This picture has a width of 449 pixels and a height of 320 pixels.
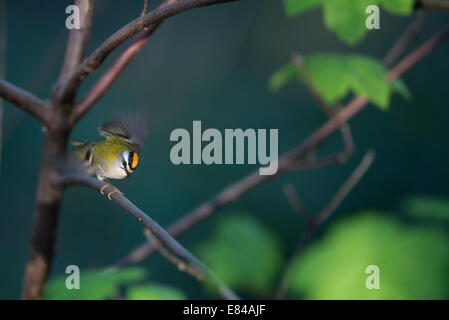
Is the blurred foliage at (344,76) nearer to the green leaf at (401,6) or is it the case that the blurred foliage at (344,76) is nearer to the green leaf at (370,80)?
the green leaf at (370,80)

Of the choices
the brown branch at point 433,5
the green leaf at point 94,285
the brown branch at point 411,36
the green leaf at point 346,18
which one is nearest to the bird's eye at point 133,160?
the green leaf at point 94,285

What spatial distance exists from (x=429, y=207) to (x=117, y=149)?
1.15 meters

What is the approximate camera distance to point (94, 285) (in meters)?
0.85

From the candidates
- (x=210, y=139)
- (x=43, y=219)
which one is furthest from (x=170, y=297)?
(x=210, y=139)

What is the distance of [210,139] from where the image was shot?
3.75 feet

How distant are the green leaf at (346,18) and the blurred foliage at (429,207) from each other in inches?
27.2

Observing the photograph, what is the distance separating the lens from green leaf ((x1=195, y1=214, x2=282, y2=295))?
1721mm

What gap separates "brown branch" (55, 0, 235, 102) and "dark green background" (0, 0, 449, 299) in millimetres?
1090

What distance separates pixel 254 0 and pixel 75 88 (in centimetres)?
141

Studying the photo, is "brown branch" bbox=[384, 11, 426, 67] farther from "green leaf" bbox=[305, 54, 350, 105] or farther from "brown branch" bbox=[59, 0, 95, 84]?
"brown branch" bbox=[59, 0, 95, 84]

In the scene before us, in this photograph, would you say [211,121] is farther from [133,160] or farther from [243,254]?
[133,160]

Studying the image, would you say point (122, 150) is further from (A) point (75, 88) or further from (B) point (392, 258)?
(B) point (392, 258)

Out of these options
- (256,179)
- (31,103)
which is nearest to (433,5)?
(256,179)

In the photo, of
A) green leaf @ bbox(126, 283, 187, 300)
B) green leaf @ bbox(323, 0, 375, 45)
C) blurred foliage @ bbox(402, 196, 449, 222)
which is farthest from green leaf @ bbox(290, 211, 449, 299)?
green leaf @ bbox(323, 0, 375, 45)
